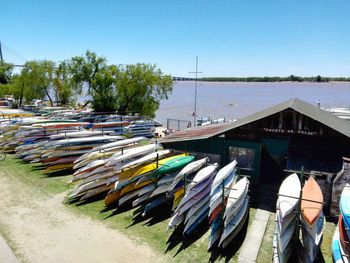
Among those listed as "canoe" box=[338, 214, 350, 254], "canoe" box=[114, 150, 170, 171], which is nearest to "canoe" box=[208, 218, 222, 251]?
"canoe" box=[338, 214, 350, 254]

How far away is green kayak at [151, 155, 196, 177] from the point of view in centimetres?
1259

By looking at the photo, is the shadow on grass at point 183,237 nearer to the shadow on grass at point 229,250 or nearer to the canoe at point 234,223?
the shadow on grass at point 229,250

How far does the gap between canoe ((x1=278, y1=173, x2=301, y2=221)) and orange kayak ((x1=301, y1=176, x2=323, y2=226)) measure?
0.33 metres

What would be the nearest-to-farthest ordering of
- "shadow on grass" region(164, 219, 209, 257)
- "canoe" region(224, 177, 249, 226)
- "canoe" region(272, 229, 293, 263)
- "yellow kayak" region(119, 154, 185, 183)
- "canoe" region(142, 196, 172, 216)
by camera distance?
1. "canoe" region(272, 229, 293, 263)
2. "canoe" region(224, 177, 249, 226)
3. "shadow on grass" region(164, 219, 209, 257)
4. "canoe" region(142, 196, 172, 216)
5. "yellow kayak" region(119, 154, 185, 183)

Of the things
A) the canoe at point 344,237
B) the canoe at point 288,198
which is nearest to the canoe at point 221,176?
the canoe at point 288,198

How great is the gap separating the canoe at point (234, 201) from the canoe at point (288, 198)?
5.09 ft

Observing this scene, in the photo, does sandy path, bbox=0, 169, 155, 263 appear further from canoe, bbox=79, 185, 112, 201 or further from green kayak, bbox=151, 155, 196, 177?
green kayak, bbox=151, 155, 196, 177

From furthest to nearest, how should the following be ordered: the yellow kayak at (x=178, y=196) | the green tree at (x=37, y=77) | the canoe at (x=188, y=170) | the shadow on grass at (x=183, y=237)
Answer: the green tree at (x=37, y=77), the canoe at (x=188, y=170), the yellow kayak at (x=178, y=196), the shadow on grass at (x=183, y=237)

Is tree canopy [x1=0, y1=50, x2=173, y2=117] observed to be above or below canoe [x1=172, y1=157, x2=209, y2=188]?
above

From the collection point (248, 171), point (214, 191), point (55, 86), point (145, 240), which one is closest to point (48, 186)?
point (145, 240)

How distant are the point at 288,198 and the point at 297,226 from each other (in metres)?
0.99

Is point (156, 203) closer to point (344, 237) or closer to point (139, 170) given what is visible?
point (139, 170)

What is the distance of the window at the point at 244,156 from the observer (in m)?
14.3

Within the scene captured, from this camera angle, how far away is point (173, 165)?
13180 millimetres
